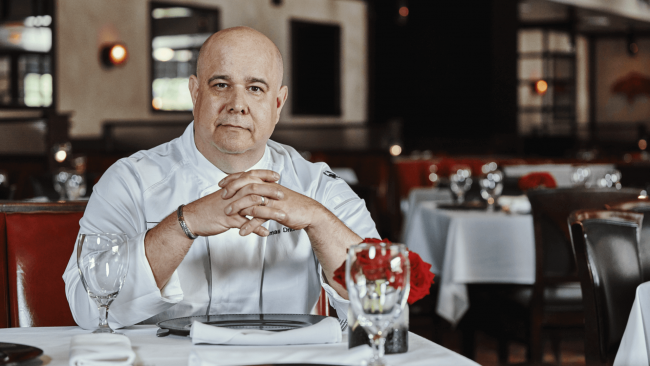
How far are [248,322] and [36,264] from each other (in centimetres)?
71

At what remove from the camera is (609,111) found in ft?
60.4

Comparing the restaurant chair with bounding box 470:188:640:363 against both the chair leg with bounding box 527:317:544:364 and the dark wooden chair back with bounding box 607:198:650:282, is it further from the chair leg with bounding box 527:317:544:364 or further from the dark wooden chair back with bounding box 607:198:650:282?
the dark wooden chair back with bounding box 607:198:650:282

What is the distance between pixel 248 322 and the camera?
1.16 metres

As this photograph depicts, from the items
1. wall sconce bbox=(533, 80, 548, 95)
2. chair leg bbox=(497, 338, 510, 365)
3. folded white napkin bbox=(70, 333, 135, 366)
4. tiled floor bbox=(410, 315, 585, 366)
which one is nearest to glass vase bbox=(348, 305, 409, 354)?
folded white napkin bbox=(70, 333, 135, 366)

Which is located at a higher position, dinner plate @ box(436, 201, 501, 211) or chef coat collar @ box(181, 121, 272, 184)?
chef coat collar @ box(181, 121, 272, 184)

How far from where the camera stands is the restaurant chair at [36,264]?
1.61 meters

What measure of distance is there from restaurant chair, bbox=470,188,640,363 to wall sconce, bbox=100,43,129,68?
667 centimetres

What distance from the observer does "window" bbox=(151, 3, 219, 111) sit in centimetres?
926

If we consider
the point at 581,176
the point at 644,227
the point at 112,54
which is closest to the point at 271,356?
the point at 644,227

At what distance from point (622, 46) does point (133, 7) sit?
44.8 ft

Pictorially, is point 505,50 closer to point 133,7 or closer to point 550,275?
point 133,7

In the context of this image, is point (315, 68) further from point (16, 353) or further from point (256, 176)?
point (16, 353)

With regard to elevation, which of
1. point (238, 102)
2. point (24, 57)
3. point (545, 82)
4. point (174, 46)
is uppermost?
point (545, 82)

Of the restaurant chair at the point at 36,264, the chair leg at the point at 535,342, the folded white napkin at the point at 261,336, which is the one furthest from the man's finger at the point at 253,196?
the chair leg at the point at 535,342
